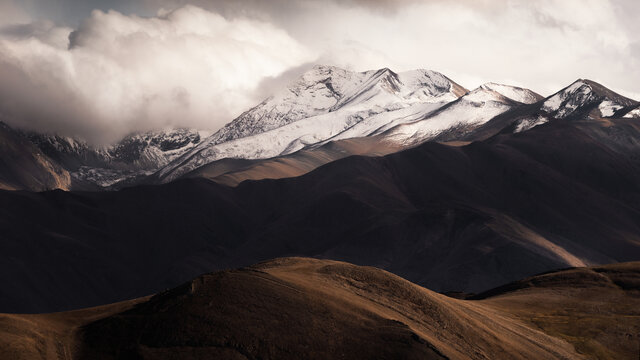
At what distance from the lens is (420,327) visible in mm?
100750

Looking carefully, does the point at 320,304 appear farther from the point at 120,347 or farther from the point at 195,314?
the point at 120,347

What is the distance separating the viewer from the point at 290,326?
90812 mm

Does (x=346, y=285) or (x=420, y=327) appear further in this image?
(x=346, y=285)

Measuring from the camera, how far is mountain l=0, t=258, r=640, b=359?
8625 centimetres

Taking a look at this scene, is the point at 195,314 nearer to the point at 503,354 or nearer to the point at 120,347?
the point at 120,347

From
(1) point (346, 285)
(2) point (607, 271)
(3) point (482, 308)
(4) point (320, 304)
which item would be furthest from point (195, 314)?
(2) point (607, 271)

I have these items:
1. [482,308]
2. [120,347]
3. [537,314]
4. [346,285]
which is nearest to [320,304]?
[346,285]

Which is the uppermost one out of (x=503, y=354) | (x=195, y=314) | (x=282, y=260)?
(x=282, y=260)

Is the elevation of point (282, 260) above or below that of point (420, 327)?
above

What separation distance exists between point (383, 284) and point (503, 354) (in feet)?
61.3

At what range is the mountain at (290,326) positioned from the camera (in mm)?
86250

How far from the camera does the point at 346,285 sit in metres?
109

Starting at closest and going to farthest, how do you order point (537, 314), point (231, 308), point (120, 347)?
point (120, 347) → point (231, 308) → point (537, 314)

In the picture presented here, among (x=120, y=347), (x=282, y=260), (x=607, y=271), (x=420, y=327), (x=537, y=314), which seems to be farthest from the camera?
(x=607, y=271)
